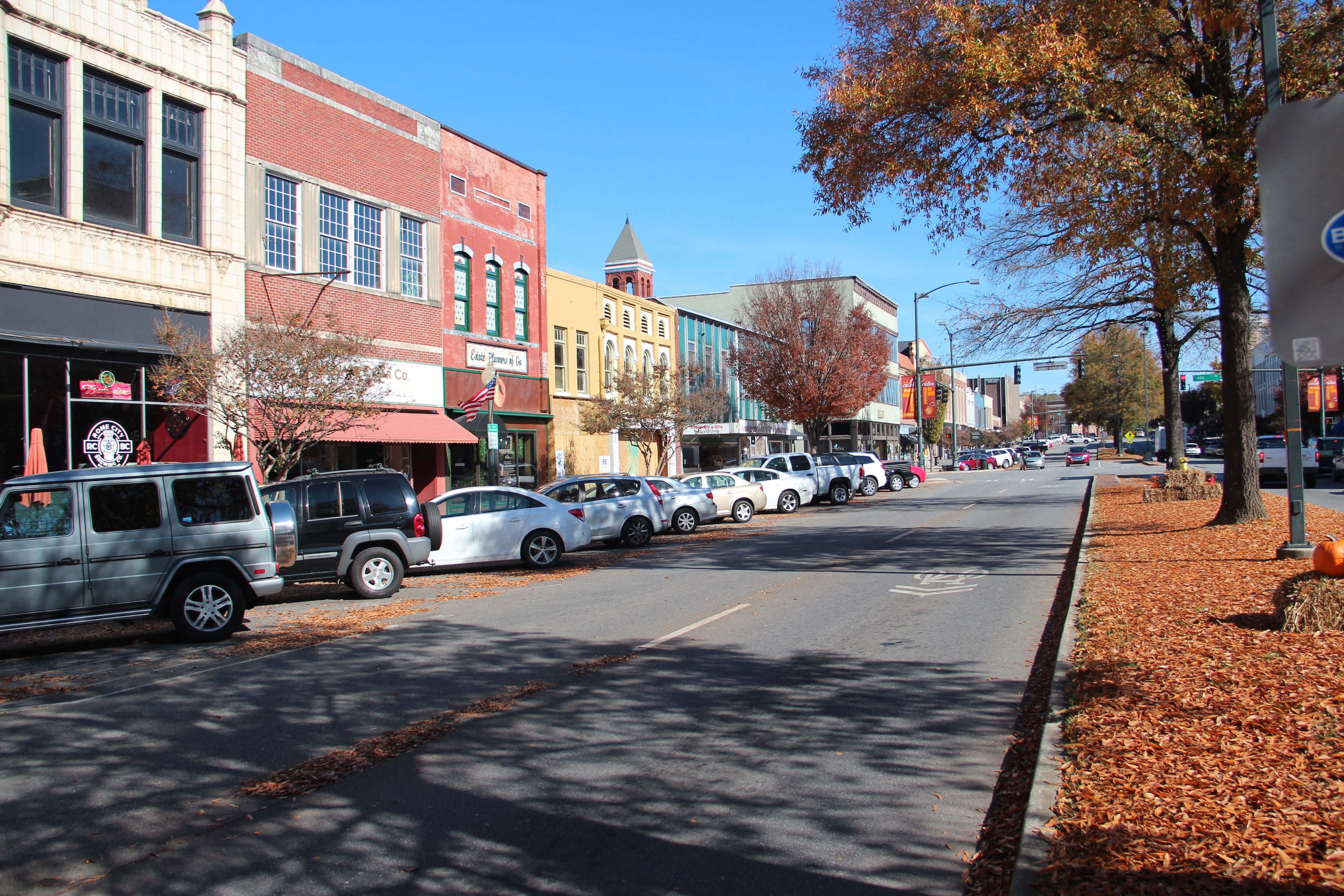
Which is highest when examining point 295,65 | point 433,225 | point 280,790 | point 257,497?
point 295,65

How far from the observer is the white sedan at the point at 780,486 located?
2806 centimetres

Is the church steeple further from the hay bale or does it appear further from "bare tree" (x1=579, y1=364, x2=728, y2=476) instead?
the hay bale

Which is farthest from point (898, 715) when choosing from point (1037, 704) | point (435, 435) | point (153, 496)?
point (435, 435)

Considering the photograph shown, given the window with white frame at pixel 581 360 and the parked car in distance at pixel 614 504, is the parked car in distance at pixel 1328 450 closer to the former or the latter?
the window with white frame at pixel 581 360

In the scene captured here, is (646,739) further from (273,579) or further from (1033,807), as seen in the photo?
(273,579)

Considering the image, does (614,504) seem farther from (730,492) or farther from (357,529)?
(730,492)

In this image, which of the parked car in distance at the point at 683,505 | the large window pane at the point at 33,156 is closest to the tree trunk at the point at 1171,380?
the parked car in distance at the point at 683,505

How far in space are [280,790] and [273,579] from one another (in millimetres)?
5735

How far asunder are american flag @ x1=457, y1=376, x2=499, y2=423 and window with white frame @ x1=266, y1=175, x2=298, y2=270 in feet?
16.9

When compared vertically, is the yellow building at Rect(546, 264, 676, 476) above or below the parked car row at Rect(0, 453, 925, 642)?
above

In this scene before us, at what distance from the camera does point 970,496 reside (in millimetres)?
33344

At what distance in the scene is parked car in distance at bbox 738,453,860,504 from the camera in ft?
101

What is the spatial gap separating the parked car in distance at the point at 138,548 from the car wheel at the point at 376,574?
2428 mm

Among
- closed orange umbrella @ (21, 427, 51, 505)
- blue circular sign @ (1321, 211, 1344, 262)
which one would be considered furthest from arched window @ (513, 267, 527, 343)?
blue circular sign @ (1321, 211, 1344, 262)
